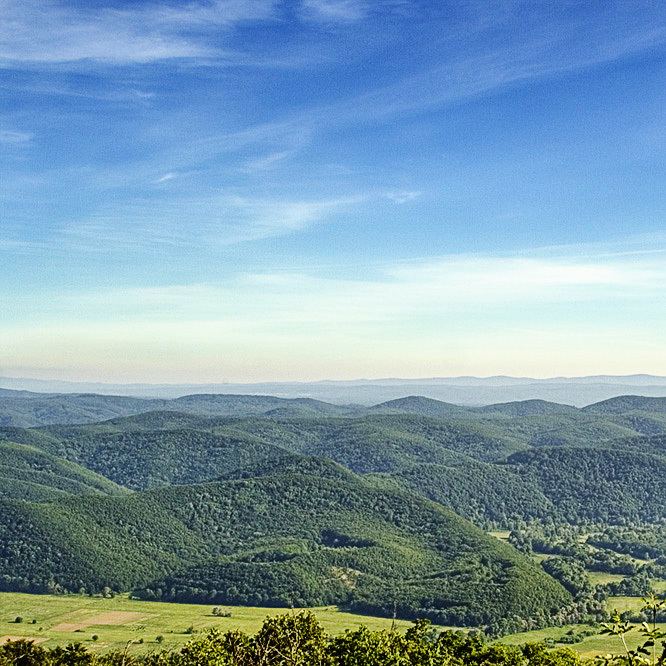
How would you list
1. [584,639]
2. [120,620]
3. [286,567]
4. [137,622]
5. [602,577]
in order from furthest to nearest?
[602,577]
[286,567]
[120,620]
[137,622]
[584,639]

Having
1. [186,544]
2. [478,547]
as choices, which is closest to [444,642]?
[478,547]

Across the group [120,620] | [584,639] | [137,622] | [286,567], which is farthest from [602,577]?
[120,620]

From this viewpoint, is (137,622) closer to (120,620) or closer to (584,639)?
(120,620)

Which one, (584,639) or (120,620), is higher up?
(584,639)

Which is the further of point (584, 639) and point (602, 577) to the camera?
point (602, 577)

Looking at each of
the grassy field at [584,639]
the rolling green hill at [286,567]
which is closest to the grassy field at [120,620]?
the rolling green hill at [286,567]

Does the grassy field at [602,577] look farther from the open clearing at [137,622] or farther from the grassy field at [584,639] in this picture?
the grassy field at [584,639]

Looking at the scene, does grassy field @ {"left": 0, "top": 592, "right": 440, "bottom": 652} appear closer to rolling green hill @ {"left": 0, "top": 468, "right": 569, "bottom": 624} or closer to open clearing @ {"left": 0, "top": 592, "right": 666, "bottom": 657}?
open clearing @ {"left": 0, "top": 592, "right": 666, "bottom": 657}

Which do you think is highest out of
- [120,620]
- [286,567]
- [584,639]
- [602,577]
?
[286,567]
